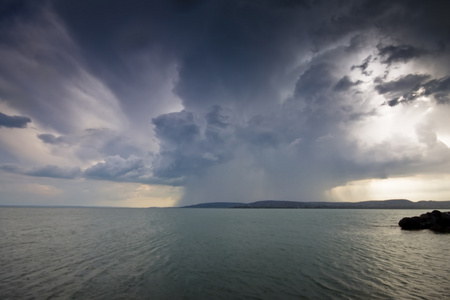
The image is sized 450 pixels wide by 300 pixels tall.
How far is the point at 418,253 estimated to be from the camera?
103 ft

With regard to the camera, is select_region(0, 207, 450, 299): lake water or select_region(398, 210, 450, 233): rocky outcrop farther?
select_region(398, 210, 450, 233): rocky outcrop

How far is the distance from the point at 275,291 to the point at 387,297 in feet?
27.9

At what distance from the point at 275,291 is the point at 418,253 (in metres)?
29.1

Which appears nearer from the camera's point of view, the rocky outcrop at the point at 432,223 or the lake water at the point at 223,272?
the lake water at the point at 223,272

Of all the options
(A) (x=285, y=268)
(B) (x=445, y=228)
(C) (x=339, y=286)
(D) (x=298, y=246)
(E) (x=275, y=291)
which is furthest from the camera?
(B) (x=445, y=228)

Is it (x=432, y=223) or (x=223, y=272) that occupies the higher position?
(x=223, y=272)

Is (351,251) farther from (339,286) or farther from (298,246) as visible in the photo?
(339,286)

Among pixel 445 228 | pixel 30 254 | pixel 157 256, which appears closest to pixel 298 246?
pixel 157 256

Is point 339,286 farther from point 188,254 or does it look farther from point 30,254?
point 30,254

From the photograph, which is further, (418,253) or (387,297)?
(418,253)

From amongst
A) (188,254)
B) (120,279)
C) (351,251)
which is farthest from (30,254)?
(351,251)

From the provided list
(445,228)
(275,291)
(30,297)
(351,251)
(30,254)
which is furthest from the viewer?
(445,228)

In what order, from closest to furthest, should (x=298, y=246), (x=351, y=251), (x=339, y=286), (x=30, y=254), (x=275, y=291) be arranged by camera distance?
(x=275, y=291)
(x=339, y=286)
(x=30, y=254)
(x=351, y=251)
(x=298, y=246)

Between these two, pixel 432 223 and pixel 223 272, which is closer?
pixel 223 272
